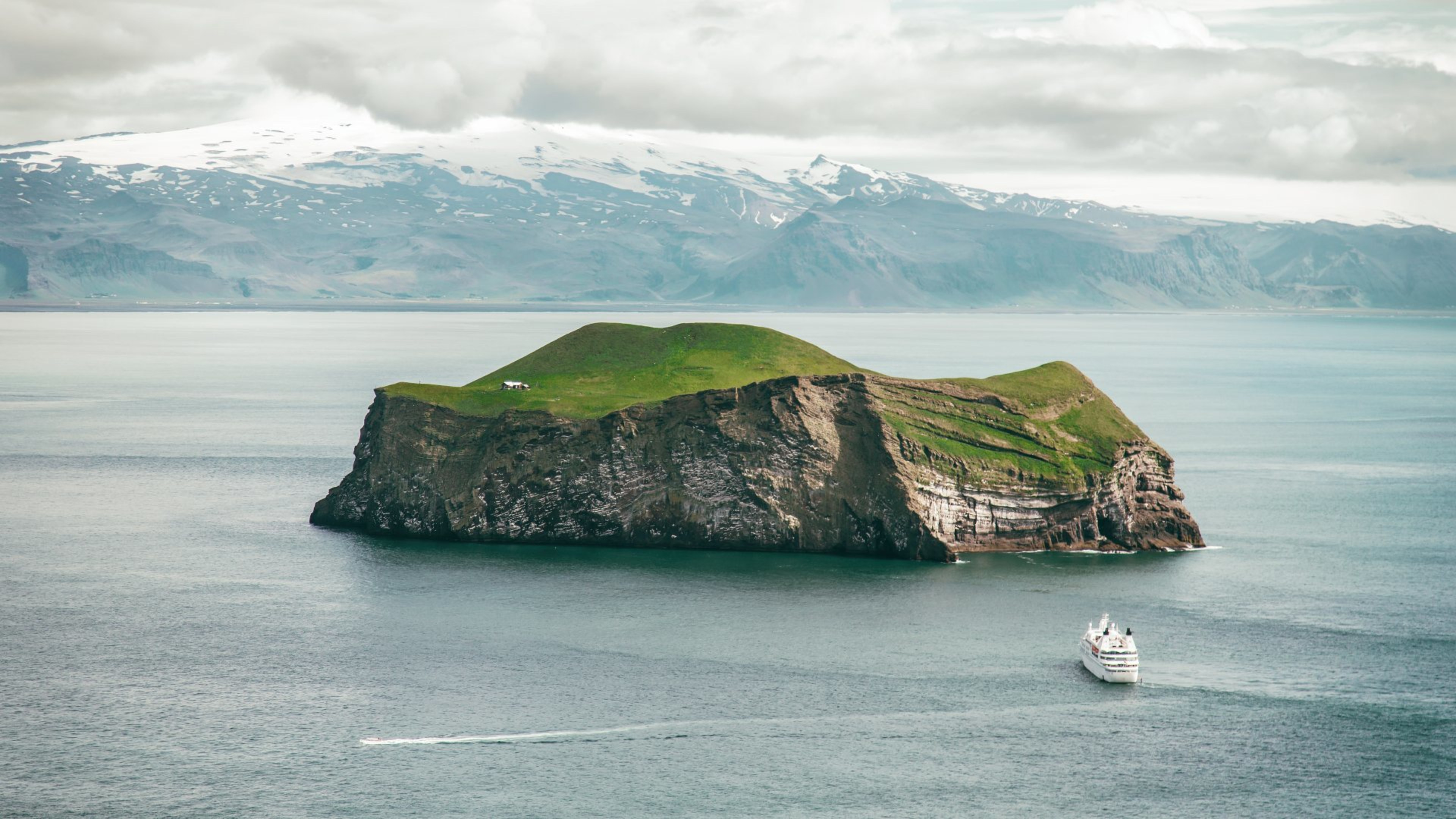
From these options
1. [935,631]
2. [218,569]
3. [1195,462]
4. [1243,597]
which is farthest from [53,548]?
[1195,462]

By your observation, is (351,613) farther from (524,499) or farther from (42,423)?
(42,423)

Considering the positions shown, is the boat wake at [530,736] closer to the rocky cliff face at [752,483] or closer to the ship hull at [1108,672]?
the ship hull at [1108,672]

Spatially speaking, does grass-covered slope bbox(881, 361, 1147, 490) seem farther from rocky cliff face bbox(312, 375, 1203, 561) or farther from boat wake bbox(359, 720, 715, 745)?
boat wake bbox(359, 720, 715, 745)

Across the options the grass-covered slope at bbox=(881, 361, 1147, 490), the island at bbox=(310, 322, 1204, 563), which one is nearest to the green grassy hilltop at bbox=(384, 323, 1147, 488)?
the grass-covered slope at bbox=(881, 361, 1147, 490)

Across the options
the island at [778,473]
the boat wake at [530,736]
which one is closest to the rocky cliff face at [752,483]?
the island at [778,473]

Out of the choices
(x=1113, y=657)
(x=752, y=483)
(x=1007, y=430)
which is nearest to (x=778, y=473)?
(x=752, y=483)

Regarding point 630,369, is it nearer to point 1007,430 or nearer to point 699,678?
point 1007,430
